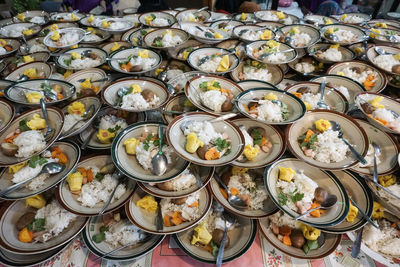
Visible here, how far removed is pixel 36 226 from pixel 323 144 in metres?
2.54

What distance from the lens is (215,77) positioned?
2578 mm

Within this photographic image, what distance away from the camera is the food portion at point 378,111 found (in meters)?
2.20

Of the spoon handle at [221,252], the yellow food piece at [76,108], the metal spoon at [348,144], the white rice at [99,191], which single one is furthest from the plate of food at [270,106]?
the yellow food piece at [76,108]

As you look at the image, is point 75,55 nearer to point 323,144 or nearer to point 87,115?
point 87,115

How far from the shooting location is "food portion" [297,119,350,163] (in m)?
1.89

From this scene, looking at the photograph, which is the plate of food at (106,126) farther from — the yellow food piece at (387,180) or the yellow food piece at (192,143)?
the yellow food piece at (387,180)

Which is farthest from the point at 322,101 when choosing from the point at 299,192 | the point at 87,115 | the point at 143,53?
the point at 87,115

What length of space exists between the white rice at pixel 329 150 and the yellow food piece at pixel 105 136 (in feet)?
6.25

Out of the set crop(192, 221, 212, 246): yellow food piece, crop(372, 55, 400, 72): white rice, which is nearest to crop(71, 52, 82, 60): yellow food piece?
crop(192, 221, 212, 246): yellow food piece

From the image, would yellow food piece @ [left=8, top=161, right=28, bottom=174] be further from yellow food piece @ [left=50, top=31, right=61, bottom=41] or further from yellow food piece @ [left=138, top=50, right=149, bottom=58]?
yellow food piece @ [left=50, top=31, right=61, bottom=41]

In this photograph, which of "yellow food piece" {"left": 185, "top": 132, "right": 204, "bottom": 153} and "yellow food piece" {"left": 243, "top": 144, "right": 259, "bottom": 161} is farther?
"yellow food piece" {"left": 243, "top": 144, "right": 259, "bottom": 161}

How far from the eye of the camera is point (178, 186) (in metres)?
1.81

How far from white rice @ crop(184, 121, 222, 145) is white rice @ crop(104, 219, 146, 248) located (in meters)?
0.96

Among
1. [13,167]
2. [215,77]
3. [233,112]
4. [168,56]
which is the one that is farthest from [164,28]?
[13,167]
